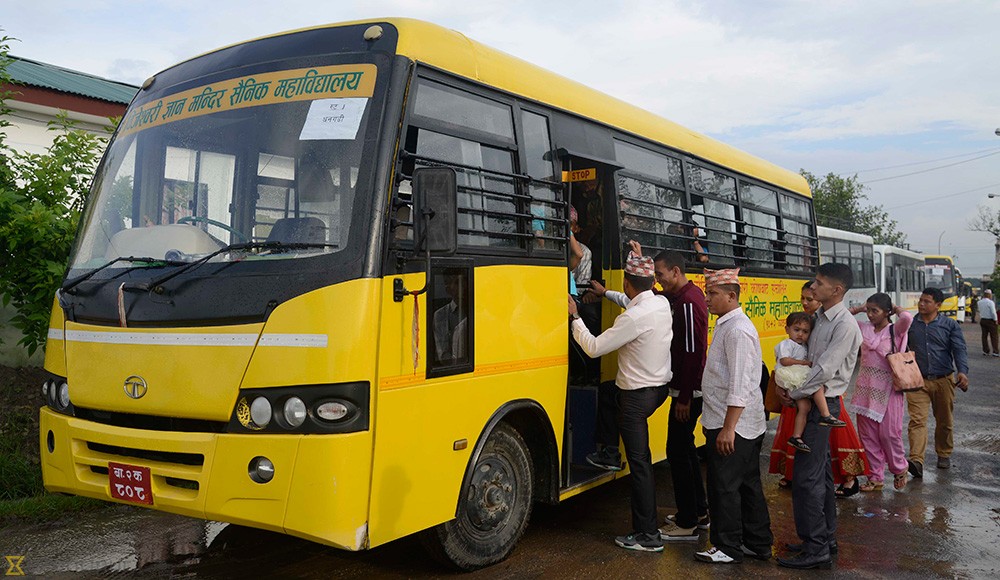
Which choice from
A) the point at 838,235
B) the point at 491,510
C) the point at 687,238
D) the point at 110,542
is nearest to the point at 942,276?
the point at 838,235

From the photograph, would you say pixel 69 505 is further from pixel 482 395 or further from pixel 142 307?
pixel 482 395

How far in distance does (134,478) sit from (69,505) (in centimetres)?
255

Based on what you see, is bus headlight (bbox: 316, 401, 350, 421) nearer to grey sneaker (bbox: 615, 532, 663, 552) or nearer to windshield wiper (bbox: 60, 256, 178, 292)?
windshield wiper (bbox: 60, 256, 178, 292)

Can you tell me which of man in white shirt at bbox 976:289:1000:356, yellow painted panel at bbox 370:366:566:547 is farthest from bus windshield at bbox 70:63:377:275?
man in white shirt at bbox 976:289:1000:356

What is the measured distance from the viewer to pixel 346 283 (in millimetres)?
3844

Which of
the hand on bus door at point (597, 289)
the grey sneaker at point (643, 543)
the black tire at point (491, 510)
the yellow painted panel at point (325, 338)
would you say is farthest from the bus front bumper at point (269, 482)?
the hand on bus door at point (597, 289)

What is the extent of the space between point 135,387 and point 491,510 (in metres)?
2.06

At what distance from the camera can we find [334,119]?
164 inches

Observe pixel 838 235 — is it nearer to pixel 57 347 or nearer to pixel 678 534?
pixel 678 534

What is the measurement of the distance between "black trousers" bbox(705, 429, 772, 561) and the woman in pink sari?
255 cm

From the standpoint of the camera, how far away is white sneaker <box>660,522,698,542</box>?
5.66m

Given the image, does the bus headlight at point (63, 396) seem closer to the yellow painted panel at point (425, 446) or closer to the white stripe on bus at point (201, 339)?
the white stripe on bus at point (201, 339)

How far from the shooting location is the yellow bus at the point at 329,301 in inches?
151

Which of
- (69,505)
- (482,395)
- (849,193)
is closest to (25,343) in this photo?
(69,505)
